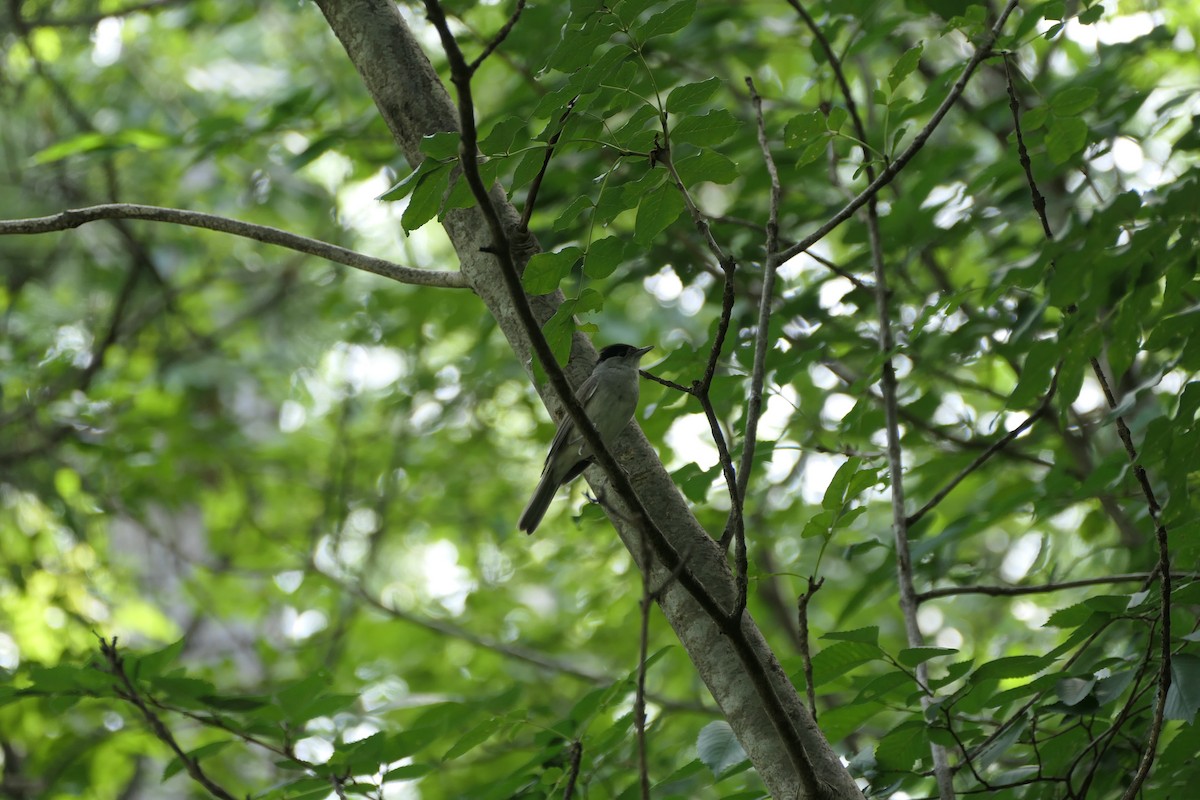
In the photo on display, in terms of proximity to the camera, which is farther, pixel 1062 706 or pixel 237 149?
pixel 237 149

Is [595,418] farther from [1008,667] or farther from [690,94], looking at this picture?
[1008,667]

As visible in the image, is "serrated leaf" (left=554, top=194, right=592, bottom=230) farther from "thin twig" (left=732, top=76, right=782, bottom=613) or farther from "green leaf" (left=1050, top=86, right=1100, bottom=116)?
"green leaf" (left=1050, top=86, right=1100, bottom=116)

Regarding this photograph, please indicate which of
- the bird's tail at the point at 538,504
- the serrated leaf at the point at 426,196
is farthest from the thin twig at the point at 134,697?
the bird's tail at the point at 538,504

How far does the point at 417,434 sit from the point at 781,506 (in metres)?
3.40

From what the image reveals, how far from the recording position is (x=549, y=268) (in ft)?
6.74

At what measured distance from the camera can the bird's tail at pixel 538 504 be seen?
4.30 meters

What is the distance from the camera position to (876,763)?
2.27m

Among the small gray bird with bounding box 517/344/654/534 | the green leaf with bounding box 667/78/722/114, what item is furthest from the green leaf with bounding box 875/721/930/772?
the green leaf with bounding box 667/78/722/114

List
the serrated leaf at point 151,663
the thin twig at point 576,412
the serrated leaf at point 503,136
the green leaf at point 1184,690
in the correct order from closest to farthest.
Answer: the thin twig at point 576,412, the green leaf at point 1184,690, the serrated leaf at point 503,136, the serrated leaf at point 151,663

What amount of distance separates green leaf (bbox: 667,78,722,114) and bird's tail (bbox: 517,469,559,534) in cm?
238

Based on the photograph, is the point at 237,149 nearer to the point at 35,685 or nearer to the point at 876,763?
the point at 35,685

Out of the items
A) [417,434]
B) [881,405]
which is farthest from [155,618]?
[881,405]

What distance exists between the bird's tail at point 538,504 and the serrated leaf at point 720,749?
204 cm

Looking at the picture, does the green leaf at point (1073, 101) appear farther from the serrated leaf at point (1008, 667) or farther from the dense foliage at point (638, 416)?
the serrated leaf at point (1008, 667)
